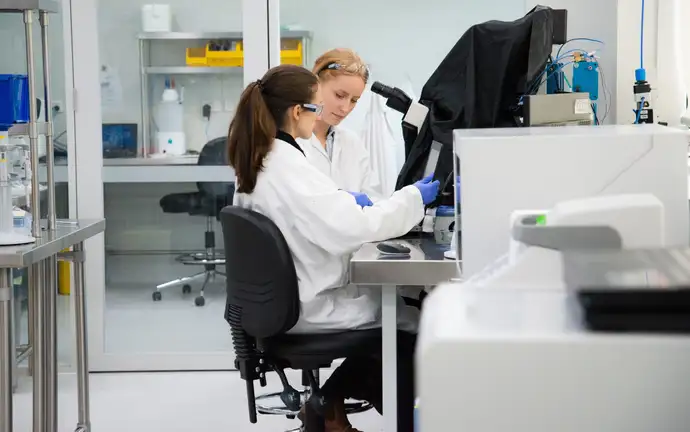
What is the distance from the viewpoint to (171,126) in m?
3.75

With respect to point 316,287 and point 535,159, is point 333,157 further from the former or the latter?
point 535,159

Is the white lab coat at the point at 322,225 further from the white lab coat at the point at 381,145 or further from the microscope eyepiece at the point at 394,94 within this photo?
the white lab coat at the point at 381,145

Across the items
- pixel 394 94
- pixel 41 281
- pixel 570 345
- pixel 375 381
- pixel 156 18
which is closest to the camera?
pixel 570 345

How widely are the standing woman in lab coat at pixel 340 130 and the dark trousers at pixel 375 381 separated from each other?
0.70 metres

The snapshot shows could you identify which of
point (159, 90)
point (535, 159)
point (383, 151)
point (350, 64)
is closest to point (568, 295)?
point (535, 159)

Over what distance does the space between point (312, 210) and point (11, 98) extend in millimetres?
972

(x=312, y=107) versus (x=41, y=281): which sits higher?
(x=312, y=107)

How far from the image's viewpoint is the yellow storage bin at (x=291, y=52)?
12.3 feet

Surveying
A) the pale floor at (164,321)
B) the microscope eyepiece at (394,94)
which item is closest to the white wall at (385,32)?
the microscope eyepiece at (394,94)

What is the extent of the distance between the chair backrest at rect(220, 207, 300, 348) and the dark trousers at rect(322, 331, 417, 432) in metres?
0.31

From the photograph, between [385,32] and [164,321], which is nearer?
[385,32]

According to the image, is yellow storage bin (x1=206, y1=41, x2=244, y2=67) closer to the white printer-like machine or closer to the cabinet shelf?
the cabinet shelf

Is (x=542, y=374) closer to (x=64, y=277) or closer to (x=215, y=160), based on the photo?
(x=215, y=160)

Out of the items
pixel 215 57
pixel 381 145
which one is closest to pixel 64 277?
pixel 215 57
